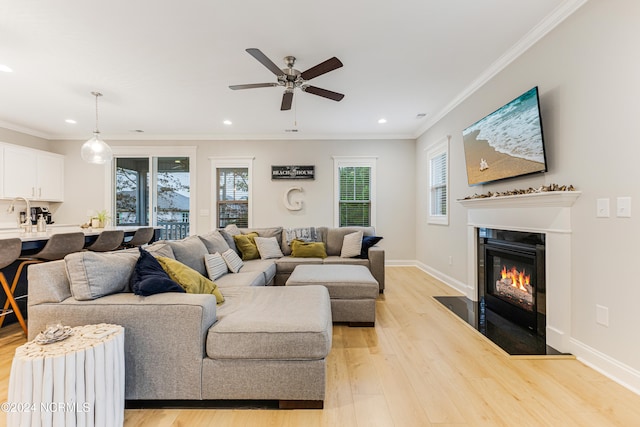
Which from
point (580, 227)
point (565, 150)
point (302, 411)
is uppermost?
point (565, 150)

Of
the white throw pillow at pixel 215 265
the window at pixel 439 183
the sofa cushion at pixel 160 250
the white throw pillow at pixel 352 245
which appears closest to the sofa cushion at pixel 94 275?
the sofa cushion at pixel 160 250

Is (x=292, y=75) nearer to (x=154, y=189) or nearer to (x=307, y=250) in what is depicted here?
(x=307, y=250)

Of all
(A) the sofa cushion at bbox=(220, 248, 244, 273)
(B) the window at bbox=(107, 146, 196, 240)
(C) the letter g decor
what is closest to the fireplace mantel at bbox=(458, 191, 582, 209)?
(A) the sofa cushion at bbox=(220, 248, 244, 273)

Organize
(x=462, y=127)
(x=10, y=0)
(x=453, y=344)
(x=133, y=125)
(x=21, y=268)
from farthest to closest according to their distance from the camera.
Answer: (x=133, y=125)
(x=462, y=127)
(x=21, y=268)
(x=453, y=344)
(x=10, y=0)

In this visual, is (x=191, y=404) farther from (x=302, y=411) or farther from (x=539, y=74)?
(x=539, y=74)

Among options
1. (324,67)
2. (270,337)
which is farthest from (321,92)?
(270,337)

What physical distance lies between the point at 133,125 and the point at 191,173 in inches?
50.8

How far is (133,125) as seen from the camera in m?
5.30

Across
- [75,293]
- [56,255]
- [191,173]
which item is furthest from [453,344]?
[191,173]

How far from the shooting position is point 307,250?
4402 millimetres

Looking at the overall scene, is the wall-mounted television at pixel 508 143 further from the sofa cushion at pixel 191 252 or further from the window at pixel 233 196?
the window at pixel 233 196

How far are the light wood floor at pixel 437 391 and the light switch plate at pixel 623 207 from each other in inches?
43.7

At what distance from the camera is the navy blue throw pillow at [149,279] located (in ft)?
5.76

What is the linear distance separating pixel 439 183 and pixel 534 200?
2560mm
